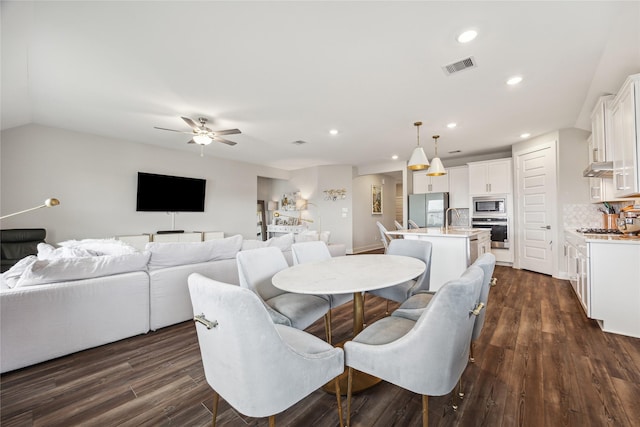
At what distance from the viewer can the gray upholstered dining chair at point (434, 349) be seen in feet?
A: 3.46

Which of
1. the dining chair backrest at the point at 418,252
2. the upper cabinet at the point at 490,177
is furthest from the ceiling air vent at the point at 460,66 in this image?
the upper cabinet at the point at 490,177

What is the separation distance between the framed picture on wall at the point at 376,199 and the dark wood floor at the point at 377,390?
6.14 metres

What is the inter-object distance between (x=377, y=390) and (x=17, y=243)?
5.24 m

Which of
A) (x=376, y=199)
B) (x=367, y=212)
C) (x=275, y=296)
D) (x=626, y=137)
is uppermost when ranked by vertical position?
(x=626, y=137)

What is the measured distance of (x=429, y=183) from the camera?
652 centimetres

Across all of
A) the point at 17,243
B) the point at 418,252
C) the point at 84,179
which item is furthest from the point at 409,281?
the point at 84,179

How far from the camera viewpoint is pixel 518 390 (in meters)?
1.65

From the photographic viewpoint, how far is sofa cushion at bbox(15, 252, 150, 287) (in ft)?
6.57

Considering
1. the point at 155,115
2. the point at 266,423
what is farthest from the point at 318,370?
the point at 155,115

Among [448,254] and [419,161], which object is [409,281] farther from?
[419,161]

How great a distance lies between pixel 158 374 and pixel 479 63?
151 inches

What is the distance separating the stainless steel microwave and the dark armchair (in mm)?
7944

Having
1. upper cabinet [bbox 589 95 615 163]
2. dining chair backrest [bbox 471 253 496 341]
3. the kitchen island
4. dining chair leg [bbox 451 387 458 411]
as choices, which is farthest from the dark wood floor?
upper cabinet [bbox 589 95 615 163]

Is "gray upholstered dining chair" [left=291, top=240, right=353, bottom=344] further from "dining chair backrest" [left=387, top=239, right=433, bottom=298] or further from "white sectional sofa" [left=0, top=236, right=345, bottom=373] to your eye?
"white sectional sofa" [left=0, top=236, right=345, bottom=373]
